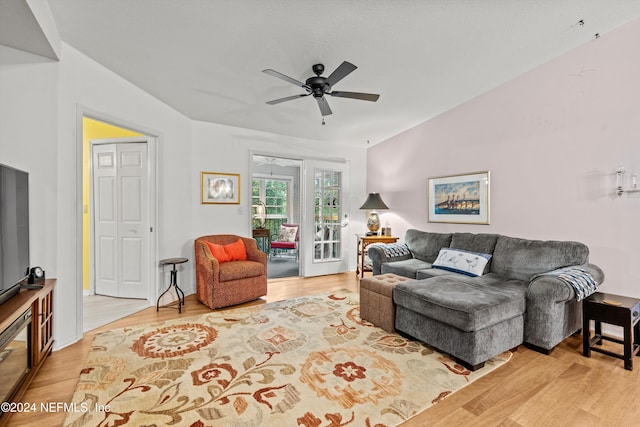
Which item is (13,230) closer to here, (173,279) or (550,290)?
(173,279)

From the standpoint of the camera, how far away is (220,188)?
177 inches

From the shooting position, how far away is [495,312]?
Result: 2.31m

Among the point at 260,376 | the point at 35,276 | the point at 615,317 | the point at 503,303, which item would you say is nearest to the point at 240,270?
the point at 260,376

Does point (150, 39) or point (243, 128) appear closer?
point (150, 39)

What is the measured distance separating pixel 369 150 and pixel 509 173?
2789 mm

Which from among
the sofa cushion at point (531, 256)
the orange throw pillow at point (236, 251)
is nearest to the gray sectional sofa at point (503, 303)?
the sofa cushion at point (531, 256)

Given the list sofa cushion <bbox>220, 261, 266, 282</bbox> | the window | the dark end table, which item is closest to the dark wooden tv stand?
sofa cushion <bbox>220, 261, 266, 282</bbox>

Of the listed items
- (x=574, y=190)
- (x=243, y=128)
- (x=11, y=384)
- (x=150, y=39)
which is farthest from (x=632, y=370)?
(x=243, y=128)

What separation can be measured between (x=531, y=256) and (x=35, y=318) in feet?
14.4

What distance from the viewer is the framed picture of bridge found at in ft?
13.0

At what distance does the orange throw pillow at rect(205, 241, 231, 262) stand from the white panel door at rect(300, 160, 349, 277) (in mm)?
1599

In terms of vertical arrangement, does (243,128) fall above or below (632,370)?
above

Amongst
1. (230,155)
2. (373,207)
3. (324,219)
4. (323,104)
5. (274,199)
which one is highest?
(323,104)

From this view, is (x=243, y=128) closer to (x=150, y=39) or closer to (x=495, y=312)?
(x=150, y=39)
